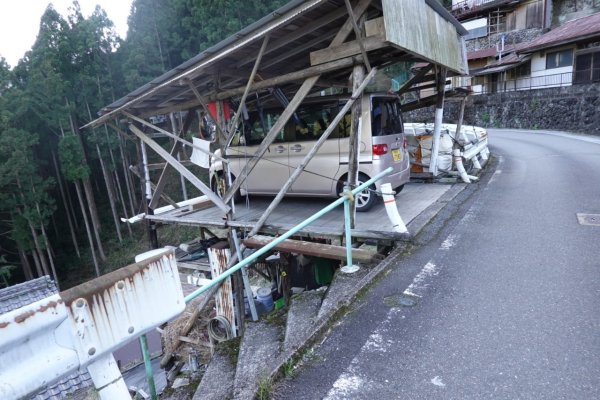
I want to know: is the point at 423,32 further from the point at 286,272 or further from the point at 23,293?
the point at 23,293

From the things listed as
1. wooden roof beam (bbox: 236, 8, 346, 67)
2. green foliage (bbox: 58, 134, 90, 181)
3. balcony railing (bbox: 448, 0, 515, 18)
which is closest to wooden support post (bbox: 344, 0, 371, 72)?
wooden roof beam (bbox: 236, 8, 346, 67)

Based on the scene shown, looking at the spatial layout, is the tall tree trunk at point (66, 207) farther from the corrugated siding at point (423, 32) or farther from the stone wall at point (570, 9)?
the stone wall at point (570, 9)

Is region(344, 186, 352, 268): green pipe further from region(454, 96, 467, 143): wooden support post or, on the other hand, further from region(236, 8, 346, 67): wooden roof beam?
region(454, 96, 467, 143): wooden support post

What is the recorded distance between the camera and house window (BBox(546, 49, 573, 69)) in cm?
2278

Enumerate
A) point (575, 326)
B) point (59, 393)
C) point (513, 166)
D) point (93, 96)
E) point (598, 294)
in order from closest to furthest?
1. point (575, 326)
2. point (598, 294)
3. point (59, 393)
4. point (513, 166)
5. point (93, 96)

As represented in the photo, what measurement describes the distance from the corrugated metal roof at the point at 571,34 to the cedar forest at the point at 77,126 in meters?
18.0

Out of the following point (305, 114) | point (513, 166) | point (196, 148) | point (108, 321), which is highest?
point (305, 114)

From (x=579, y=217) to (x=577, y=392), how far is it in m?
4.46

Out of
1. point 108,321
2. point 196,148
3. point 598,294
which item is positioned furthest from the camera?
point 196,148

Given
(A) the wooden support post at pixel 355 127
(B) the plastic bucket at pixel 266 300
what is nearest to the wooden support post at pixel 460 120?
(A) the wooden support post at pixel 355 127

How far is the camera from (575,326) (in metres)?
2.85

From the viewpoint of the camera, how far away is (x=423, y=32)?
19.4ft

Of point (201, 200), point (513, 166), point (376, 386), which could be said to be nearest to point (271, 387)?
point (376, 386)

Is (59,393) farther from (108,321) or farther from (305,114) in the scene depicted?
(305,114)
